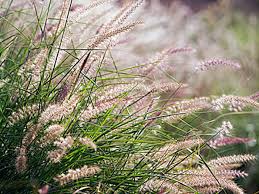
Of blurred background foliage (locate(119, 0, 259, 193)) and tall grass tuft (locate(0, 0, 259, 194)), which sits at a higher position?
tall grass tuft (locate(0, 0, 259, 194))

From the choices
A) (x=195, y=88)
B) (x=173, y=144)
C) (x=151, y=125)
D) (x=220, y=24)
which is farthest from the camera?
(x=220, y=24)

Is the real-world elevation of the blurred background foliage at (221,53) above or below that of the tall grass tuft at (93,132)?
below

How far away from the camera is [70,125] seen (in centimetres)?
268

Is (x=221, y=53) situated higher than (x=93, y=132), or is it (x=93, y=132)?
(x=93, y=132)

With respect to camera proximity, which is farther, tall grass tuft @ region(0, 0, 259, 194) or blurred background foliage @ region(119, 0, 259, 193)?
blurred background foliage @ region(119, 0, 259, 193)

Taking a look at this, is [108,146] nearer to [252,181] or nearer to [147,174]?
[147,174]

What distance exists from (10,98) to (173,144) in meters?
0.79

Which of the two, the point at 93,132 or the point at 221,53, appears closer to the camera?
the point at 93,132

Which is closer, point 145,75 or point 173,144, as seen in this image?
point 173,144

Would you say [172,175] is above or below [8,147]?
below

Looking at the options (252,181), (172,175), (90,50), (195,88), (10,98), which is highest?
(90,50)

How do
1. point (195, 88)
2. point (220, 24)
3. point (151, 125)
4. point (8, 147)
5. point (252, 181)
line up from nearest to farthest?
point (8, 147)
point (151, 125)
point (252, 181)
point (195, 88)
point (220, 24)

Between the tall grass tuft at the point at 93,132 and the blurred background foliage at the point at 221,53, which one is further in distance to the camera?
the blurred background foliage at the point at 221,53

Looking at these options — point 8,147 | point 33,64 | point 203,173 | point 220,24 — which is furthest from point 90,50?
point 220,24
